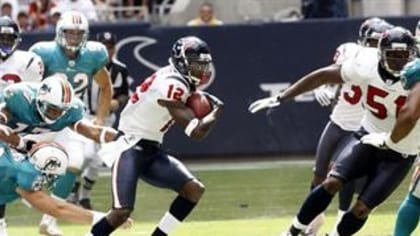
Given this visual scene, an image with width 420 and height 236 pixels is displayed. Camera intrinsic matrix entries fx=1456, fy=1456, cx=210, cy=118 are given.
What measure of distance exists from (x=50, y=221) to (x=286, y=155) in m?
5.16

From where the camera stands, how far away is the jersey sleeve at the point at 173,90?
8820 mm

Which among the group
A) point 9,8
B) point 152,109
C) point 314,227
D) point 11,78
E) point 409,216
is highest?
point 152,109

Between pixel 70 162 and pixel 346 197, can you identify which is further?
pixel 70 162

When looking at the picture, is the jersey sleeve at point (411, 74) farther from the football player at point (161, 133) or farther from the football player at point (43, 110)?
the football player at point (43, 110)

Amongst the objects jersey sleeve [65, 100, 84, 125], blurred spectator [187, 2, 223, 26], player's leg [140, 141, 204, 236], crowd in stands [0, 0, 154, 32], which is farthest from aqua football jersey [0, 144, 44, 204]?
blurred spectator [187, 2, 223, 26]

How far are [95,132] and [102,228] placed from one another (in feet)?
2.21

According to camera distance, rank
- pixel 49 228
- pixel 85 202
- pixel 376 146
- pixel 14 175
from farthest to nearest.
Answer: pixel 85 202 → pixel 49 228 → pixel 376 146 → pixel 14 175

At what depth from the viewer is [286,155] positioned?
49.7 feet

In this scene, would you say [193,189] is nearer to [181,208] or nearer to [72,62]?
[181,208]

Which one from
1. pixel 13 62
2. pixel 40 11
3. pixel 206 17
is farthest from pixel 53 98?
pixel 40 11

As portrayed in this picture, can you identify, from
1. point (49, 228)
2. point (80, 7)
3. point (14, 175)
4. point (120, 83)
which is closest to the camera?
point (14, 175)

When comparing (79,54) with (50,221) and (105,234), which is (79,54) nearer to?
(50,221)

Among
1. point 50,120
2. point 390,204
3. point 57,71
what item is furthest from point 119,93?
point 50,120

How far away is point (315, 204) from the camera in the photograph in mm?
8922
